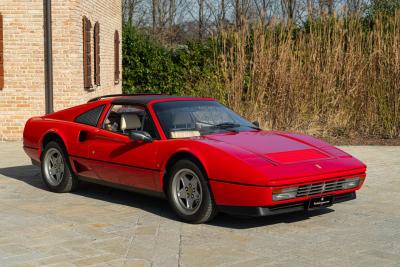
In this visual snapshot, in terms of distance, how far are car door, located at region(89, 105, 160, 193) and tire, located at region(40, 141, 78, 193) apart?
0.65 metres

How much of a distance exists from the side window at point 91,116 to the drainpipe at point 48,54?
6.79m

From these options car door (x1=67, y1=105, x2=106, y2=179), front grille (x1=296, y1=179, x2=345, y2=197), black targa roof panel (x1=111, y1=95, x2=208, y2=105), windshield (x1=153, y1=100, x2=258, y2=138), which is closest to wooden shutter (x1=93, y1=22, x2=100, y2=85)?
car door (x1=67, y1=105, x2=106, y2=179)

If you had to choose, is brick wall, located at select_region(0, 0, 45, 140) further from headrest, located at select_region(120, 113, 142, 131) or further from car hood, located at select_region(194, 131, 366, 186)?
car hood, located at select_region(194, 131, 366, 186)

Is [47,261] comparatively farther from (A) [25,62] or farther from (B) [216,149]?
(A) [25,62]

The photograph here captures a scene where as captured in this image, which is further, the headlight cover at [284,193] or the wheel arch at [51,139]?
the wheel arch at [51,139]

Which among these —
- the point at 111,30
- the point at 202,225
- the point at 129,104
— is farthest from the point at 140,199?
the point at 111,30

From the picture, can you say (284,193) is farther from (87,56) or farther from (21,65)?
(87,56)

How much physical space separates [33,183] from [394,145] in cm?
774

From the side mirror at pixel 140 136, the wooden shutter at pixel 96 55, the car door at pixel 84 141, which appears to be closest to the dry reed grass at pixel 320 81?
the wooden shutter at pixel 96 55

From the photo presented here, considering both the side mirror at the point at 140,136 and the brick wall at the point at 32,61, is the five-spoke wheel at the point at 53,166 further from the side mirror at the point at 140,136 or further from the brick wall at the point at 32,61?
the brick wall at the point at 32,61

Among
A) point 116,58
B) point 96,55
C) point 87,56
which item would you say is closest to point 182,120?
point 87,56

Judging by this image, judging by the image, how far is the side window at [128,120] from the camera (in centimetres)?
806

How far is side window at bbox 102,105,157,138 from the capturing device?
26.5 feet

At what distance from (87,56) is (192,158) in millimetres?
10140
